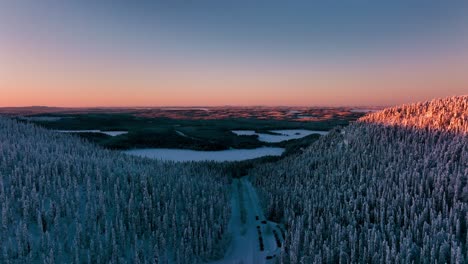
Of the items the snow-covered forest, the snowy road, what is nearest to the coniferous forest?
the snow-covered forest

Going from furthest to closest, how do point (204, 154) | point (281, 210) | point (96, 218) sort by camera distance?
point (204, 154) < point (281, 210) < point (96, 218)

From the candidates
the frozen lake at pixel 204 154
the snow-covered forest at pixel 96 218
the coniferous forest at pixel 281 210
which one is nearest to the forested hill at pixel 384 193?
the coniferous forest at pixel 281 210

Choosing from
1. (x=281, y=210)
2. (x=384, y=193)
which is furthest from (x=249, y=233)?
(x=384, y=193)

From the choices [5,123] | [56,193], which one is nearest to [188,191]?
[56,193]

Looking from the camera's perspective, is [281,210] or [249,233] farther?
[281,210]

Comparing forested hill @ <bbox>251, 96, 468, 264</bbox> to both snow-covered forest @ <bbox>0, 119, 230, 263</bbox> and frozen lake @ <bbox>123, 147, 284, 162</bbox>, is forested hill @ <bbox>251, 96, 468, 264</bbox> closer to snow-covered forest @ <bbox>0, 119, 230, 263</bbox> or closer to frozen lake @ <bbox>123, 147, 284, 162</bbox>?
snow-covered forest @ <bbox>0, 119, 230, 263</bbox>

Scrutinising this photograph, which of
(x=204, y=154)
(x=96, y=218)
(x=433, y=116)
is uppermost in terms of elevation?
(x=433, y=116)

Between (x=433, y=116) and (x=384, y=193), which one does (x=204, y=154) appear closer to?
(x=433, y=116)
